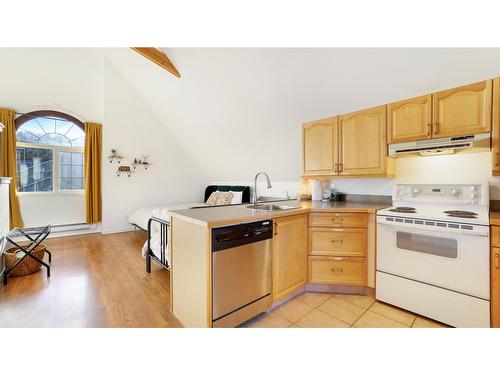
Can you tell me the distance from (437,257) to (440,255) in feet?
0.09

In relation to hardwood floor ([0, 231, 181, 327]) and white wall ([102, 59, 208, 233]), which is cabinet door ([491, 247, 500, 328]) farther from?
white wall ([102, 59, 208, 233])

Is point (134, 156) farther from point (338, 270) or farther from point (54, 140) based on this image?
point (338, 270)

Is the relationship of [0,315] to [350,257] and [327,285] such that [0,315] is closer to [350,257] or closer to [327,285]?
[327,285]

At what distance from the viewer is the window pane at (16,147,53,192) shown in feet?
13.6

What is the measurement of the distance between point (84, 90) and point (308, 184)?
494cm

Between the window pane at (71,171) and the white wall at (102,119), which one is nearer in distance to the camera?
the white wall at (102,119)

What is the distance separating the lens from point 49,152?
4414mm

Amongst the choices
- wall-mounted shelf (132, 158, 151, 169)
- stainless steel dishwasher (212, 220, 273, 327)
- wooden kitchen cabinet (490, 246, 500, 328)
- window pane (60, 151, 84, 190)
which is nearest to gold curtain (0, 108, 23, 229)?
window pane (60, 151, 84, 190)

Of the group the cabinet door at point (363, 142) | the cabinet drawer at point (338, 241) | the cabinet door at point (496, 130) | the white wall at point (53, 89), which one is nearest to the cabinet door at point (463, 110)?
the cabinet door at point (496, 130)

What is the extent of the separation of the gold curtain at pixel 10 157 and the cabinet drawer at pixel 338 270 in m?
5.17

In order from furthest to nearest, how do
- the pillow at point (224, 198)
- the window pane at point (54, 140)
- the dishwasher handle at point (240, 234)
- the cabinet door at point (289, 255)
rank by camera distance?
1. the pillow at point (224, 198)
2. the window pane at point (54, 140)
3. the cabinet door at point (289, 255)
4. the dishwasher handle at point (240, 234)

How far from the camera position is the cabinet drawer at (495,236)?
155 cm

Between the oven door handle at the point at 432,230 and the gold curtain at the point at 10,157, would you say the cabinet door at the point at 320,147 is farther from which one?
the gold curtain at the point at 10,157

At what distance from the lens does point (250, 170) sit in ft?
15.2
